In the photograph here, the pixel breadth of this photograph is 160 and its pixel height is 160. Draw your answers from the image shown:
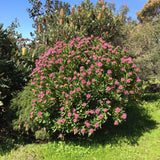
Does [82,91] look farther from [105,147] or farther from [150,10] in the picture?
[150,10]

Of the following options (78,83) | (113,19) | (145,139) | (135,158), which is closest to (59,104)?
(78,83)

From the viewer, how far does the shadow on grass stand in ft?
12.8

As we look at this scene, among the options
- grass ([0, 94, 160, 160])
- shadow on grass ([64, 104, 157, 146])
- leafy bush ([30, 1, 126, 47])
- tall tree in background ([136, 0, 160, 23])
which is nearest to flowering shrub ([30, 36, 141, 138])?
grass ([0, 94, 160, 160])

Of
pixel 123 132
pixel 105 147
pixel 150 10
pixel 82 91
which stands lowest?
pixel 105 147

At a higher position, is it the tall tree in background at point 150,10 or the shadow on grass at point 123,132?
the tall tree in background at point 150,10

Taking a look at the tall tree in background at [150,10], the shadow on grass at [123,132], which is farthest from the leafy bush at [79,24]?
the tall tree in background at [150,10]

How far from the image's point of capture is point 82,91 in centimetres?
319

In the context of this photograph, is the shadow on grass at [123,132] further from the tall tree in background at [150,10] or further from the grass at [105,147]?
the tall tree in background at [150,10]

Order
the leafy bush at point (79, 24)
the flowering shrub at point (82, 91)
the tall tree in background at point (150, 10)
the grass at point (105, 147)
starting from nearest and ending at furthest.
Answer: the flowering shrub at point (82, 91), the grass at point (105, 147), the leafy bush at point (79, 24), the tall tree in background at point (150, 10)

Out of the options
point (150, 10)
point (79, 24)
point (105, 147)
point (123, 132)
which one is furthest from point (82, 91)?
point (150, 10)

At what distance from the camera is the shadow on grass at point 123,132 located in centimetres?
389

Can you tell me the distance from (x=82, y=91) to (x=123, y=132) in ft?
6.93

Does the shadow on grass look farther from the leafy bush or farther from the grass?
the leafy bush

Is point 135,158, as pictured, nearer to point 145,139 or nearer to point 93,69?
point 145,139
